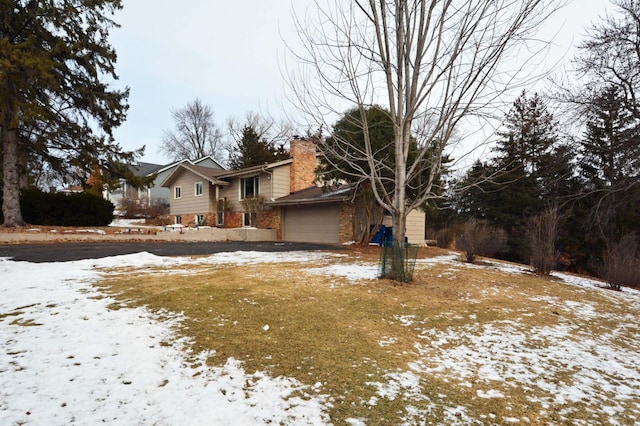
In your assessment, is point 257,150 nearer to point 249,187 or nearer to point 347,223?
point 249,187

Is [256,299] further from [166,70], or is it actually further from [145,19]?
[166,70]

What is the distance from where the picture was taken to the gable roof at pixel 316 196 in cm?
1561

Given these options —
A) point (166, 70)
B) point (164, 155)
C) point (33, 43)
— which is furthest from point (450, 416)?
point (164, 155)

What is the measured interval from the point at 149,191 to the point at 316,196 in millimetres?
23178

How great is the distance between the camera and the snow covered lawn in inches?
89.0

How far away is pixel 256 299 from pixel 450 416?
10.6 ft

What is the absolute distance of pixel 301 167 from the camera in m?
20.9

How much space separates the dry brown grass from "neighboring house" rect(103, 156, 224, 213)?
2191 centimetres

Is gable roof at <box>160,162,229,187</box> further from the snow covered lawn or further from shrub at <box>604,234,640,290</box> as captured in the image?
shrub at <box>604,234,640,290</box>

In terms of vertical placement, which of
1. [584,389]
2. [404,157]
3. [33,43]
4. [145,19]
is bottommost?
[584,389]

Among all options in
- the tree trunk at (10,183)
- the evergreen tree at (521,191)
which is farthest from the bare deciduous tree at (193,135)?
the evergreen tree at (521,191)

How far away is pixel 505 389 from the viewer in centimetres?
266

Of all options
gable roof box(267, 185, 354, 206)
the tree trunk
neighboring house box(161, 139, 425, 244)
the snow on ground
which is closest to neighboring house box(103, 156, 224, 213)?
neighboring house box(161, 139, 425, 244)

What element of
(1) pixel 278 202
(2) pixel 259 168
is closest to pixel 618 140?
(1) pixel 278 202
